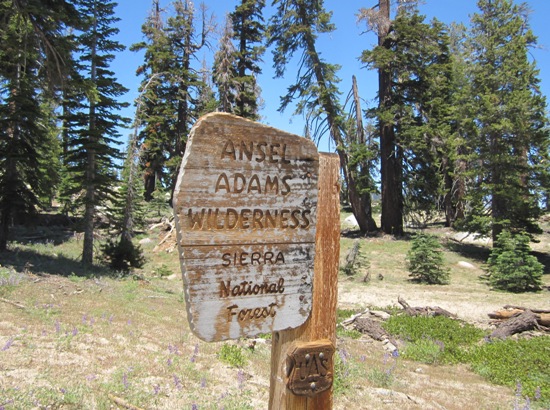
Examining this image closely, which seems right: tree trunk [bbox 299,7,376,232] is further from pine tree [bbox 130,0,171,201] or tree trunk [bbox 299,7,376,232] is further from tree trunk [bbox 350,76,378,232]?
pine tree [bbox 130,0,171,201]

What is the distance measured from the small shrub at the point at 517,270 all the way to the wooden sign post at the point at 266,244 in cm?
1576

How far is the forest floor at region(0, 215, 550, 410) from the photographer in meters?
4.45

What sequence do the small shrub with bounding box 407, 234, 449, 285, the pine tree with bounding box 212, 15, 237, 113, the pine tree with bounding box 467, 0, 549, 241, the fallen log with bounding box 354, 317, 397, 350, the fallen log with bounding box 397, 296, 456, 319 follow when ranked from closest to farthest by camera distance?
the fallen log with bounding box 354, 317, 397, 350
the fallen log with bounding box 397, 296, 456, 319
the small shrub with bounding box 407, 234, 449, 285
the pine tree with bounding box 467, 0, 549, 241
the pine tree with bounding box 212, 15, 237, 113

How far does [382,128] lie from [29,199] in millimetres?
20328

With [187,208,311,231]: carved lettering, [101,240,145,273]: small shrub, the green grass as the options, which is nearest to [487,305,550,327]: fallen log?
the green grass

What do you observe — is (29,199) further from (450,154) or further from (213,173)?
(450,154)

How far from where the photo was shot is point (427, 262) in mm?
16422

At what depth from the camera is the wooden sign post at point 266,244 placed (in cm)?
181

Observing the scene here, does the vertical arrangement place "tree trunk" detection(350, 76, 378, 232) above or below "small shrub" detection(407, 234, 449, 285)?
above

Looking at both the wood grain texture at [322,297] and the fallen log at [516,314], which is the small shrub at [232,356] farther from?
the fallen log at [516,314]

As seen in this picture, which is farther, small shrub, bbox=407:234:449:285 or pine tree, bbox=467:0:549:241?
pine tree, bbox=467:0:549:241

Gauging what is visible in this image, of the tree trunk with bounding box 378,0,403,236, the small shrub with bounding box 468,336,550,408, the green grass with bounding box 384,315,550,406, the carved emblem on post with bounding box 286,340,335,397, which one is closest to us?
the carved emblem on post with bounding box 286,340,335,397

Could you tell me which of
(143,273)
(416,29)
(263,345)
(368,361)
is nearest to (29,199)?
(143,273)

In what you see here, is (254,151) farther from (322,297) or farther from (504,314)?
(504,314)
